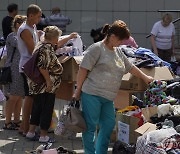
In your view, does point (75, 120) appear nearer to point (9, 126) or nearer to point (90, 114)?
point (90, 114)

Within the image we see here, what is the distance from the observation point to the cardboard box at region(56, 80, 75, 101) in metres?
8.24

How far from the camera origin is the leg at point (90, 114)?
622 cm

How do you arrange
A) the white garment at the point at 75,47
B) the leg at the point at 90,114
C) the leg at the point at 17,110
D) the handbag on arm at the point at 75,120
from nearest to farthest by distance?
the handbag on arm at the point at 75,120 → the leg at the point at 90,114 → the white garment at the point at 75,47 → the leg at the point at 17,110

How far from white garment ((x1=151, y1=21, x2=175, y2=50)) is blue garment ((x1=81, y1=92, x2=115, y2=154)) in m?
5.22

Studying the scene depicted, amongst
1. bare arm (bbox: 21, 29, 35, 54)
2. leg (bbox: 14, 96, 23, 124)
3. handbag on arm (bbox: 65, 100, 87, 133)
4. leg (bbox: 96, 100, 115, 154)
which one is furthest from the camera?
leg (bbox: 14, 96, 23, 124)

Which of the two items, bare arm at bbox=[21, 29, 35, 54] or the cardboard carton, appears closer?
the cardboard carton

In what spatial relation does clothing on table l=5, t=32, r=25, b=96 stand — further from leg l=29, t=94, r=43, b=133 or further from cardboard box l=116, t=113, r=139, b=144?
cardboard box l=116, t=113, r=139, b=144

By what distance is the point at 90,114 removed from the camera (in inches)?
245

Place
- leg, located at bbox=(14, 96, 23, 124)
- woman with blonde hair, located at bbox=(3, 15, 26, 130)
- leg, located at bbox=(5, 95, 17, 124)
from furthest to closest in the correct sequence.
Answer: leg, located at bbox=(14, 96, 23, 124), leg, located at bbox=(5, 95, 17, 124), woman with blonde hair, located at bbox=(3, 15, 26, 130)

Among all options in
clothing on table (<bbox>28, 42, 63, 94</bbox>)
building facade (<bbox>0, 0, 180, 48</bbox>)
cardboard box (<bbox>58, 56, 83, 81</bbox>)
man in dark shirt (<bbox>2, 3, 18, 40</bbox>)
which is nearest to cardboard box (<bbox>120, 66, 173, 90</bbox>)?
cardboard box (<bbox>58, 56, 83, 81</bbox>)

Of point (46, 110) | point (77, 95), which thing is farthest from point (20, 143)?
point (77, 95)

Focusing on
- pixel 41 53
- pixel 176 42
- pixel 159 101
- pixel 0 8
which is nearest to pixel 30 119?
pixel 41 53

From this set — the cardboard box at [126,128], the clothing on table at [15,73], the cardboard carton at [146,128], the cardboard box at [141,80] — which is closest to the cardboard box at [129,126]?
the cardboard box at [126,128]

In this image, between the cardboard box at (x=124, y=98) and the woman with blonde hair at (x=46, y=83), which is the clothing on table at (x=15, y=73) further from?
the cardboard box at (x=124, y=98)
